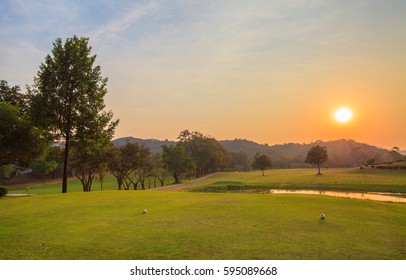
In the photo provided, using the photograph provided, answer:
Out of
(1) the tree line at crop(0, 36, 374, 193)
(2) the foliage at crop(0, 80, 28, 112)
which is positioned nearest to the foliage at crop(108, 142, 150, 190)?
(2) the foliage at crop(0, 80, 28, 112)

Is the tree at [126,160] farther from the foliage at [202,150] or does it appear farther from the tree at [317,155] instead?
the tree at [317,155]

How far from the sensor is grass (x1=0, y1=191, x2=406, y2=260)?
980 centimetres

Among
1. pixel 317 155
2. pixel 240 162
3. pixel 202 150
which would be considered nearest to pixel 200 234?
pixel 317 155

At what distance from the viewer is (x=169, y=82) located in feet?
126

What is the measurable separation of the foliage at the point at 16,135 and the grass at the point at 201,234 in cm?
1861

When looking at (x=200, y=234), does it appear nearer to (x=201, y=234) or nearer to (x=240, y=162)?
(x=201, y=234)

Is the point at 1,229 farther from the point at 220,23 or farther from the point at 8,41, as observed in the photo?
the point at 220,23

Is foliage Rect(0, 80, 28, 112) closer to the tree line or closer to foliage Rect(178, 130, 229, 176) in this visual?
the tree line

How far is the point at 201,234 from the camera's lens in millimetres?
12062

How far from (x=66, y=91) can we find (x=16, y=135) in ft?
23.5

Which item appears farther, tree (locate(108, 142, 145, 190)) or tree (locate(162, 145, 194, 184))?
tree (locate(162, 145, 194, 184))

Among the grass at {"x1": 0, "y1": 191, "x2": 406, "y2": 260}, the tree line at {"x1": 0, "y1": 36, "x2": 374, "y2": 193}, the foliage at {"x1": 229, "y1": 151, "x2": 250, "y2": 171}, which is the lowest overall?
the grass at {"x1": 0, "y1": 191, "x2": 406, "y2": 260}

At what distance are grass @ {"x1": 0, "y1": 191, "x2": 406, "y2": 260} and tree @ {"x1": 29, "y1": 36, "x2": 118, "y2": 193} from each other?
19032 mm
